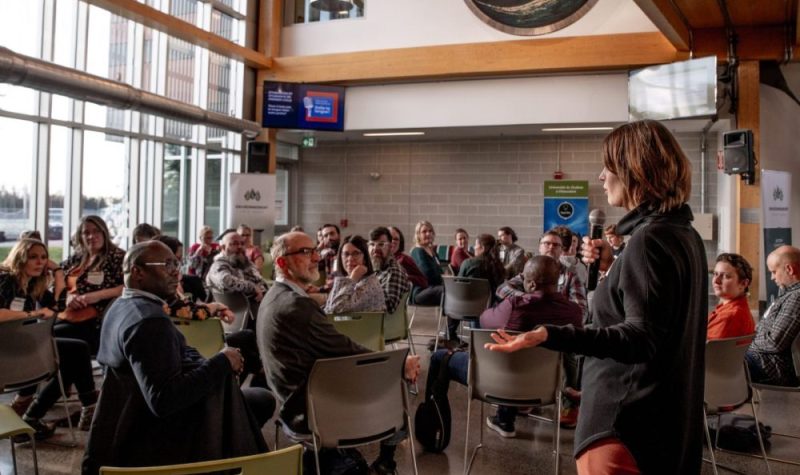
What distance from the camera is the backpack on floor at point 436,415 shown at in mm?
3604

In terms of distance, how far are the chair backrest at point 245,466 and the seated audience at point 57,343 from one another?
2.88 m

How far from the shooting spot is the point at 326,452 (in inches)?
113

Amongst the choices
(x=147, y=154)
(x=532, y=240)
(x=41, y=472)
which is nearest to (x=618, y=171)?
(x=41, y=472)

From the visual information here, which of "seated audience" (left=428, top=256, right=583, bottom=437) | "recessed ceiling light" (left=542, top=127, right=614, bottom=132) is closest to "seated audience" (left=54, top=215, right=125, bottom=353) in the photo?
"seated audience" (left=428, top=256, right=583, bottom=437)

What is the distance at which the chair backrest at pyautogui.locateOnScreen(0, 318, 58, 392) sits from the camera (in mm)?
3252

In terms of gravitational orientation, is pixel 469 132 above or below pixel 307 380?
above

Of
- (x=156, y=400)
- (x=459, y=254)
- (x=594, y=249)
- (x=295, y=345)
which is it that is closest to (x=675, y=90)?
(x=459, y=254)

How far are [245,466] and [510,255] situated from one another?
6166mm

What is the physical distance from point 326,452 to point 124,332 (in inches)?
48.5

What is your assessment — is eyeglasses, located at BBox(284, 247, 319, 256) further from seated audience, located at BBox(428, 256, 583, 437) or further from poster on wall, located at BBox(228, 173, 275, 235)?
poster on wall, located at BBox(228, 173, 275, 235)

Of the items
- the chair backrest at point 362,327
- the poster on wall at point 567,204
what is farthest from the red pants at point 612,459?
the poster on wall at point 567,204

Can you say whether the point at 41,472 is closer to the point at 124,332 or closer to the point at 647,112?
the point at 124,332

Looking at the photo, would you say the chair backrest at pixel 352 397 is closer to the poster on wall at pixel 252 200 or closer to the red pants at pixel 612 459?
the red pants at pixel 612 459

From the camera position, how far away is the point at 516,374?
3217 mm
